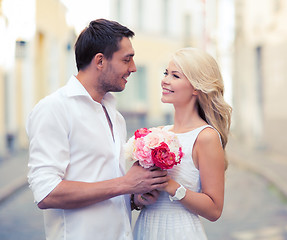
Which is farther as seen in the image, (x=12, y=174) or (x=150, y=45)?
(x=150, y=45)

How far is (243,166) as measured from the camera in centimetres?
1266

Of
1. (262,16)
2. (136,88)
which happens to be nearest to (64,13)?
(262,16)

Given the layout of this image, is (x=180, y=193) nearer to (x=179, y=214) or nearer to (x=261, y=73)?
(x=179, y=214)

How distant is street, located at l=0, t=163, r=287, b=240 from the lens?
6.25m

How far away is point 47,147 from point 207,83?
41.0 inches

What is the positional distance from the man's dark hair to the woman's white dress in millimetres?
696

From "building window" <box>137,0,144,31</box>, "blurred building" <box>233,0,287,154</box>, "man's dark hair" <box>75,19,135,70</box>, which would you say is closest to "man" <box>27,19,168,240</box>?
"man's dark hair" <box>75,19,135,70</box>

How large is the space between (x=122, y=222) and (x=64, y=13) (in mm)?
19306

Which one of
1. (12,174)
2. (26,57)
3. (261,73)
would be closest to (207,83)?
(12,174)

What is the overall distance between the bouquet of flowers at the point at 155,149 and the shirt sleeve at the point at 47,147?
0.37 metres

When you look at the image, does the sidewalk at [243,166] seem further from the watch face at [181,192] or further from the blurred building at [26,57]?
the watch face at [181,192]

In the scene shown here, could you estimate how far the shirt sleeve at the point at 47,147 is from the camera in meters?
2.53

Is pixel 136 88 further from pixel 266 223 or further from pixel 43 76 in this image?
pixel 266 223

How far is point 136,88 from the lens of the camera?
31234 millimetres
